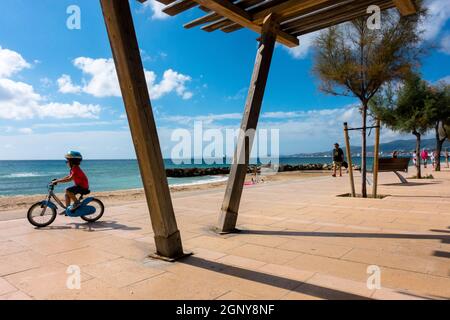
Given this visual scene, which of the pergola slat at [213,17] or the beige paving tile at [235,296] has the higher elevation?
the pergola slat at [213,17]

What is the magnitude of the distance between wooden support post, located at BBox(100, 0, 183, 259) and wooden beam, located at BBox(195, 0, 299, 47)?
164 cm

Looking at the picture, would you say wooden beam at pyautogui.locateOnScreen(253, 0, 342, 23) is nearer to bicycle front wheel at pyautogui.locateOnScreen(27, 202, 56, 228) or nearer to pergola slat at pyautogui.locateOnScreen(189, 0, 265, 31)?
pergola slat at pyautogui.locateOnScreen(189, 0, 265, 31)

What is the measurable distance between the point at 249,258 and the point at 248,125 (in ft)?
7.40

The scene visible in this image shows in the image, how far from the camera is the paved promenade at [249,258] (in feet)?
9.88

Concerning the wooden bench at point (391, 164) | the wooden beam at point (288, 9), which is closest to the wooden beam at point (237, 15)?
the wooden beam at point (288, 9)

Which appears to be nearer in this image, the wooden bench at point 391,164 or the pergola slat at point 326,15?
the pergola slat at point 326,15

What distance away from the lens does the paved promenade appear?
3.01 meters

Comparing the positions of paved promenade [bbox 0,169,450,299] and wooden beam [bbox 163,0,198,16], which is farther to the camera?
wooden beam [bbox 163,0,198,16]

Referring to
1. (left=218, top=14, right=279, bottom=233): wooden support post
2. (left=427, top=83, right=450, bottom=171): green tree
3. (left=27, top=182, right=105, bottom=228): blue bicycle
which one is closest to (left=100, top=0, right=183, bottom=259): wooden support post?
(left=218, top=14, right=279, bottom=233): wooden support post

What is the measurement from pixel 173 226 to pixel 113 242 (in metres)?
1.40

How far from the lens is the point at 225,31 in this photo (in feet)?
20.3

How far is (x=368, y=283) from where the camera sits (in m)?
3.10

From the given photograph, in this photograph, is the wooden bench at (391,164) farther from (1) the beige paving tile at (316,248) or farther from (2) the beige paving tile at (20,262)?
(2) the beige paving tile at (20,262)
